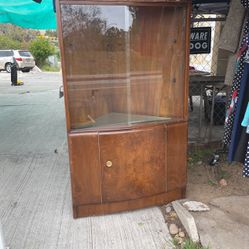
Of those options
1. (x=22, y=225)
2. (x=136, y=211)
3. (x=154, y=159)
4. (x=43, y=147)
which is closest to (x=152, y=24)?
(x=154, y=159)

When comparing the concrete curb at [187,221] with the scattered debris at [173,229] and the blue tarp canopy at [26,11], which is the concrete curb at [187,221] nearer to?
the scattered debris at [173,229]

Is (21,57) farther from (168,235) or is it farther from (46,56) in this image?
(168,235)

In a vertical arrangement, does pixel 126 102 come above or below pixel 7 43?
below

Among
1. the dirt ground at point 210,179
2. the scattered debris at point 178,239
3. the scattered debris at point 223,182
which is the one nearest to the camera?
the scattered debris at point 178,239

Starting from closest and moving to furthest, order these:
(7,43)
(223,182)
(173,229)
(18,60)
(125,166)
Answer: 1. (173,229)
2. (125,166)
3. (223,182)
4. (18,60)
5. (7,43)

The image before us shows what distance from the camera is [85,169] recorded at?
9.07ft

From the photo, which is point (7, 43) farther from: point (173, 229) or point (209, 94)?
point (173, 229)

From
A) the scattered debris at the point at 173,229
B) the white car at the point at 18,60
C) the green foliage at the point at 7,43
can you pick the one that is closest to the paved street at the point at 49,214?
the scattered debris at the point at 173,229

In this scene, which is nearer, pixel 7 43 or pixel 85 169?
pixel 85 169

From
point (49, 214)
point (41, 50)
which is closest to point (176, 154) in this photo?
point (49, 214)

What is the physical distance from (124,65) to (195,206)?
1.45 metres

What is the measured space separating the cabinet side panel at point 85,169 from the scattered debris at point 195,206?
0.82 m

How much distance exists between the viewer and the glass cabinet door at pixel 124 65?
8.77ft

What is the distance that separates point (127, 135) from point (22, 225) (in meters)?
1.23
